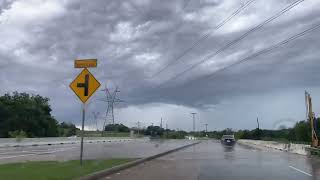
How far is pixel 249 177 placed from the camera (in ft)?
61.4

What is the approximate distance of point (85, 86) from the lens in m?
21.4

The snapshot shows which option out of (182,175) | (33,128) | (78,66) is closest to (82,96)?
(78,66)

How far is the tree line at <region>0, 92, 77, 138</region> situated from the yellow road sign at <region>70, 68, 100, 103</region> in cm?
8143

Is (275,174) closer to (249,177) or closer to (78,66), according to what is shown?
(249,177)

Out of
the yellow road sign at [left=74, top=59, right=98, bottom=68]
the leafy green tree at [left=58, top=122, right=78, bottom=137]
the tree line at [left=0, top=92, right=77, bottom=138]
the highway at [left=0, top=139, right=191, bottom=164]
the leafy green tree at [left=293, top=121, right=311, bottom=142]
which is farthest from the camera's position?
the leafy green tree at [left=58, top=122, right=78, bottom=137]

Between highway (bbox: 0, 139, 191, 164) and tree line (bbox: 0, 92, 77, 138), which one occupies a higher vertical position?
tree line (bbox: 0, 92, 77, 138)

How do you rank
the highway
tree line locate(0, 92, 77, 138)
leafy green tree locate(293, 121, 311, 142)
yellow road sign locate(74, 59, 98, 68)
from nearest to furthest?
yellow road sign locate(74, 59, 98, 68) < the highway < leafy green tree locate(293, 121, 311, 142) < tree line locate(0, 92, 77, 138)

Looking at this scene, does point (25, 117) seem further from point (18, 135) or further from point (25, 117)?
point (18, 135)

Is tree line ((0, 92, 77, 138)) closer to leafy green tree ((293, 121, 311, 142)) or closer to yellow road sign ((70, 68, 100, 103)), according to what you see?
leafy green tree ((293, 121, 311, 142))

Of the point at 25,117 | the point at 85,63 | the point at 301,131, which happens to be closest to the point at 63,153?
the point at 85,63

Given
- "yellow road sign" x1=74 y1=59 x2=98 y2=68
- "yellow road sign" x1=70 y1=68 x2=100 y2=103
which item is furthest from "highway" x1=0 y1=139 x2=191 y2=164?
"yellow road sign" x1=74 y1=59 x2=98 y2=68

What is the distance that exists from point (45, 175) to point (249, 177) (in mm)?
7159

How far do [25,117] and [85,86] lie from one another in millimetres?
91615

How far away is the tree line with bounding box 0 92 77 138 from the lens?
105 m
